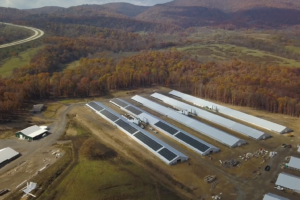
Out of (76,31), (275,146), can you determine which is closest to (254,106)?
(275,146)

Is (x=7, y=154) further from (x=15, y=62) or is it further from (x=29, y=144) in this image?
(x=15, y=62)

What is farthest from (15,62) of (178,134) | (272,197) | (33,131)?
(272,197)

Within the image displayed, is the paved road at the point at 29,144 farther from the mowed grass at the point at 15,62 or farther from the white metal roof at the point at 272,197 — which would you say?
the mowed grass at the point at 15,62

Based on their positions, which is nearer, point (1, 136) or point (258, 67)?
point (1, 136)

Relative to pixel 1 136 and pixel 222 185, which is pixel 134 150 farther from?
pixel 1 136

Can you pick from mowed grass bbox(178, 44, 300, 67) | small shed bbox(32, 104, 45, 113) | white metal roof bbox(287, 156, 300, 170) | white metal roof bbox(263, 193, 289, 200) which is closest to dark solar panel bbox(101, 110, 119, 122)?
small shed bbox(32, 104, 45, 113)

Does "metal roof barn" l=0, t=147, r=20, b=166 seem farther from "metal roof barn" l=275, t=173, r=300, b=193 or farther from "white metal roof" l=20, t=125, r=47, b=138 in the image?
"metal roof barn" l=275, t=173, r=300, b=193
